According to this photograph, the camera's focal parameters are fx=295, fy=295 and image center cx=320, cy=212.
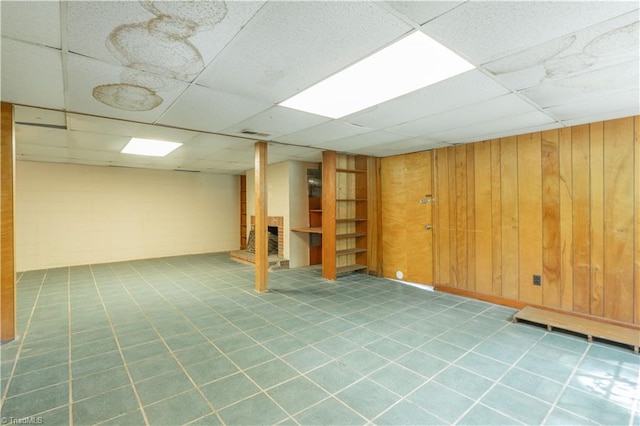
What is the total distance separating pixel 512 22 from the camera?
167 cm

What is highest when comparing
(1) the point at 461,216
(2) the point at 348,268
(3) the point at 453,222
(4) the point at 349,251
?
(1) the point at 461,216

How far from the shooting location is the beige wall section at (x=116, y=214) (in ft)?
21.7

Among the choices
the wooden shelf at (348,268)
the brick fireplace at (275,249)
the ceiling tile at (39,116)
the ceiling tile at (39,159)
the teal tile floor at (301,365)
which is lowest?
the teal tile floor at (301,365)

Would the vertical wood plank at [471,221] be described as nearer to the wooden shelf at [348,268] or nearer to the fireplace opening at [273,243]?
the wooden shelf at [348,268]

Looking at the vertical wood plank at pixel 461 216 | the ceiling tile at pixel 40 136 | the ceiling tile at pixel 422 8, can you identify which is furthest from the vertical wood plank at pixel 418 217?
the ceiling tile at pixel 40 136

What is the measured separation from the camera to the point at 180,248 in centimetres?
854

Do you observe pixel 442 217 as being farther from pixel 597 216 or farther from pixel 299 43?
pixel 299 43

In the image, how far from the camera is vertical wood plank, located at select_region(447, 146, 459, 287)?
4948 millimetres

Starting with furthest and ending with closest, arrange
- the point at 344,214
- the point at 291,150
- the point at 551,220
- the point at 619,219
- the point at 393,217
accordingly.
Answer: the point at 344,214
the point at 393,217
the point at 291,150
the point at 551,220
the point at 619,219

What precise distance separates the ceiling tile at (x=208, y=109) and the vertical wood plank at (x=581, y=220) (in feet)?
12.6

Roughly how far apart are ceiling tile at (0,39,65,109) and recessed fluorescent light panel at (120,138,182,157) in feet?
5.65

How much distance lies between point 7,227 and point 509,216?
19.9ft

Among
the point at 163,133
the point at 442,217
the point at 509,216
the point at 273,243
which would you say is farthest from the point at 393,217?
the point at 163,133

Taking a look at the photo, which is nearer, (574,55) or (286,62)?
(574,55)
